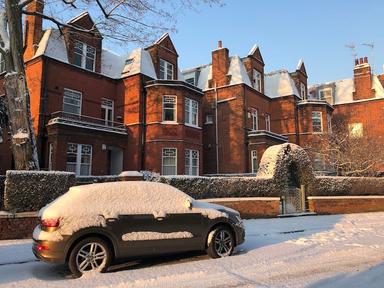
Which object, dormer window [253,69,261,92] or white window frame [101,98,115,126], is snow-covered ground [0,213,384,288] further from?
dormer window [253,69,261,92]

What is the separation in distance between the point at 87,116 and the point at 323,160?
19310 millimetres

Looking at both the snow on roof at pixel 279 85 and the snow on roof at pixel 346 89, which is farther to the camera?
the snow on roof at pixel 346 89

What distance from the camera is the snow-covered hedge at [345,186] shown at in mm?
18781

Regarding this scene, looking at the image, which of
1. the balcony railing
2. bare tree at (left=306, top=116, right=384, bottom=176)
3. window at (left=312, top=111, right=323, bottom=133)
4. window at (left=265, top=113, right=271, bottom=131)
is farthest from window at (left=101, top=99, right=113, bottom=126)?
window at (left=312, top=111, right=323, bottom=133)

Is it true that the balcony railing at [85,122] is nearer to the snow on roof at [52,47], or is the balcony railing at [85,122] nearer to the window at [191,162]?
the snow on roof at [52,47]

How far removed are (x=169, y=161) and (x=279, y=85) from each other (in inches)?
667

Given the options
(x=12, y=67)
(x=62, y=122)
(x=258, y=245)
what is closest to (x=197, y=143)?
(x=62, y=122)

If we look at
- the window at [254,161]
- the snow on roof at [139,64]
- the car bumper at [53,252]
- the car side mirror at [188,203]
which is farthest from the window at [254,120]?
the car bumper at [53,252]

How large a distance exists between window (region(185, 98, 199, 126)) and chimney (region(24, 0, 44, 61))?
33.0ft

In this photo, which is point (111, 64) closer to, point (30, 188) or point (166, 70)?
point (166, 70)

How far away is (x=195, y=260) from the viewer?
→ 25.8 feet

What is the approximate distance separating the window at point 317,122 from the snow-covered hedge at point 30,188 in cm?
2745

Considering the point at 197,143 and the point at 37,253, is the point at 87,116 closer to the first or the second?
the point at 197,143

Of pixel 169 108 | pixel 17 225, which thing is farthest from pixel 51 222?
pixel 169 108
